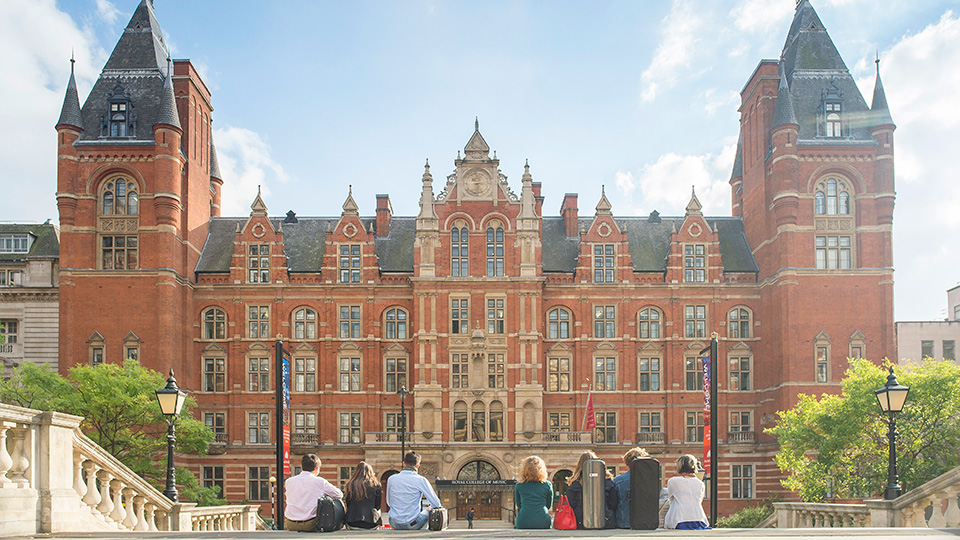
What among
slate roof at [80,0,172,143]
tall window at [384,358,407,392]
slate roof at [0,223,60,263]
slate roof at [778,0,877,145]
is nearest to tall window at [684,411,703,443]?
tall window at [384,358,407,392]

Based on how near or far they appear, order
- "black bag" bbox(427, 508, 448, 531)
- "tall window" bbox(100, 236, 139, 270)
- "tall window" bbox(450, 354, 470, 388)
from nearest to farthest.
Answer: "black bag" bbox(427, 508, 448, 531) → "tall window" bbox(100, 236, 139, 270) → "tall window" bbox(450, 354, 470, 388)

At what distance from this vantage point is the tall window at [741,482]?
5197 centimetres

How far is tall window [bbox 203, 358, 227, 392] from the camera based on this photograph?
2100 inches

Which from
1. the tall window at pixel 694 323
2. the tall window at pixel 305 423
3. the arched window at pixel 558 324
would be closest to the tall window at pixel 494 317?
the arched window at pixel 558 324

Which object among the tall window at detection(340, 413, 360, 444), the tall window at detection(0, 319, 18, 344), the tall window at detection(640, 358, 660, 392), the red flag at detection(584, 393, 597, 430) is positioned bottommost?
the tall window at detection(340, 413, 360, 444)

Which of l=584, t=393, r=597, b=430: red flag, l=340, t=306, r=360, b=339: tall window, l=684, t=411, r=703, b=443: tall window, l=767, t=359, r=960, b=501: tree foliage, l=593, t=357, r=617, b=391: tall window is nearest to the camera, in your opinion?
l=767, t=359, r=960, b=501: tree foliage

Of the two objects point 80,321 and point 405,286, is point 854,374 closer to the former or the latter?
point 405,286

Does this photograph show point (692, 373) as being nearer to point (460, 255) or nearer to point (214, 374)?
point (460, 255)

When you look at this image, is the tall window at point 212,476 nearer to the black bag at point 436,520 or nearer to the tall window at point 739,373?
the tall window at point 739,373

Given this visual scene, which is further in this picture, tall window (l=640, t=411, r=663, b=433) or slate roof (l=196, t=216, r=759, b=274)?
slate roof (l=196, t=216, r=759, b=274)

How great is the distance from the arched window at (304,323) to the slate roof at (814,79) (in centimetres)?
2845

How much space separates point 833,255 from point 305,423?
98.8 feet

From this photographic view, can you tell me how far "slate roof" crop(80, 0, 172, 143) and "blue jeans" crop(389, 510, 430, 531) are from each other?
136 feet

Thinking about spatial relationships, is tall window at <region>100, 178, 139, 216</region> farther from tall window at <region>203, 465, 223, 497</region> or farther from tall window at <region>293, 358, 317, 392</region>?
tall window at <region>203, 465, 223, 497</region>
